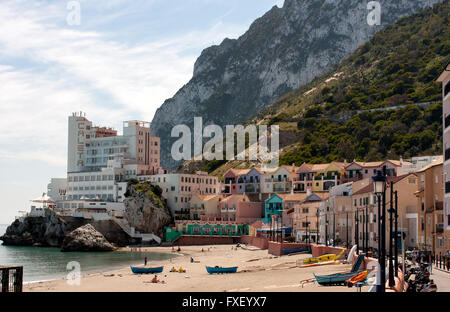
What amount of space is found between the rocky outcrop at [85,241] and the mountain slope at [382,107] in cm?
5456

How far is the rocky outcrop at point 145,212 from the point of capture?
119562 mm

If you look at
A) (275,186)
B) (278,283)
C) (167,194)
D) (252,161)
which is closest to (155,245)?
(167,194)

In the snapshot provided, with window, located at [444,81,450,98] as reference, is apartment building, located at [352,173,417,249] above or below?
below

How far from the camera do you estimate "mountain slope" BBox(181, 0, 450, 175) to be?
443 ft

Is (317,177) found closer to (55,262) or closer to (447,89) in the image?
(55,262)

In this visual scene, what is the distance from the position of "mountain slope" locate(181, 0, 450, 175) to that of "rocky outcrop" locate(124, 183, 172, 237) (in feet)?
130

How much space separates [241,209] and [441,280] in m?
90.3

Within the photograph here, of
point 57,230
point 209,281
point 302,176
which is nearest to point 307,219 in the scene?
point 302,176

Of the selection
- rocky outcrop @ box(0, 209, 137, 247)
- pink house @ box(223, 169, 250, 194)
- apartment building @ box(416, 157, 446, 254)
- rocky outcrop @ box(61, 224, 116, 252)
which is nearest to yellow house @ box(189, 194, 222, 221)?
pink house @ box(223, 169, 250, 194)

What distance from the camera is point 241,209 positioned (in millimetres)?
120875

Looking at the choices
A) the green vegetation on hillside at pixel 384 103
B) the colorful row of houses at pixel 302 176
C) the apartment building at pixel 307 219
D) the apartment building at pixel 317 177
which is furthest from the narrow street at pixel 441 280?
the green vegetation on hillside at pixel 384 103

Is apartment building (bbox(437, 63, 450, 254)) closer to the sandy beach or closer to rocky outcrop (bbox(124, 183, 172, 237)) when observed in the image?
the sandy beach
